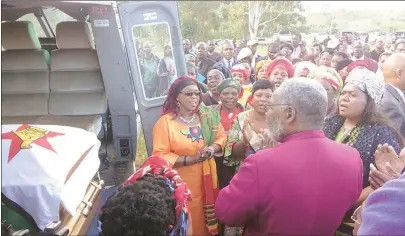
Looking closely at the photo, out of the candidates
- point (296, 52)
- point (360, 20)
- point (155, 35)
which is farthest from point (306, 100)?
point (296, 52)

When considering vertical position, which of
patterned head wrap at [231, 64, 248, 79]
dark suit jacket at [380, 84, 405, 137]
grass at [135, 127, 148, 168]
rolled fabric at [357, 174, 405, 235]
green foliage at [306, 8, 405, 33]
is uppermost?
green foliage at [306, 8, 405, 33]

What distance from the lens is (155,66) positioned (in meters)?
4.03

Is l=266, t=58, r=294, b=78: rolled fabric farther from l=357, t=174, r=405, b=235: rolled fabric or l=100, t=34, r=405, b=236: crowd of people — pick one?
l=357, t=174, r=405, b=235: rolled fabric

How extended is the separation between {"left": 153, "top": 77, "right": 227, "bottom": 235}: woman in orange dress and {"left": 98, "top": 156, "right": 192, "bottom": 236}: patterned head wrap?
36.1 inches

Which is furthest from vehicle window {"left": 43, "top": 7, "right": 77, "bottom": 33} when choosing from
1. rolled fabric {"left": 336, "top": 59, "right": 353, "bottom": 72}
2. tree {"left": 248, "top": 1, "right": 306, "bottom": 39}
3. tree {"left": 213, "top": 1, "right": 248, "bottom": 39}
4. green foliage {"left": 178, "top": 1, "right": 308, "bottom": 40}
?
rolled fabric {"left": 336, "top": 59, "right": 353, "bottom": 72}

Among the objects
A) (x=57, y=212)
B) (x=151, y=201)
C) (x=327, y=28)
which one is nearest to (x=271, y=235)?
(x=151, y=201)

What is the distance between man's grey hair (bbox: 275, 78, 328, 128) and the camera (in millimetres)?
1521

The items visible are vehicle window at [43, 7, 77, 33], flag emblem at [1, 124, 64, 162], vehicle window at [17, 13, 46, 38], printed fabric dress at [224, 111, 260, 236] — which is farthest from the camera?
vehicle window at [43, 7, 77, 33]

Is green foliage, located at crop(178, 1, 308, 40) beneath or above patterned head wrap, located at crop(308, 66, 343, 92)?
above

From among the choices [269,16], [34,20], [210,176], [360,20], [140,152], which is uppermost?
[34,20]

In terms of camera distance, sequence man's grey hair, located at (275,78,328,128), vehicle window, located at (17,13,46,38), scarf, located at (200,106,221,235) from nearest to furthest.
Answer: man's grey hair, located at (275,78,328,128) → scarf, located at (200,106,221,235) → vehicle window, located at (17,13,46,38)

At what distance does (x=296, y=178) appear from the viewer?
141cm

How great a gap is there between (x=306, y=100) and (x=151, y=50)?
2744 mm

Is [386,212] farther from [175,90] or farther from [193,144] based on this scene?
[175,90]
